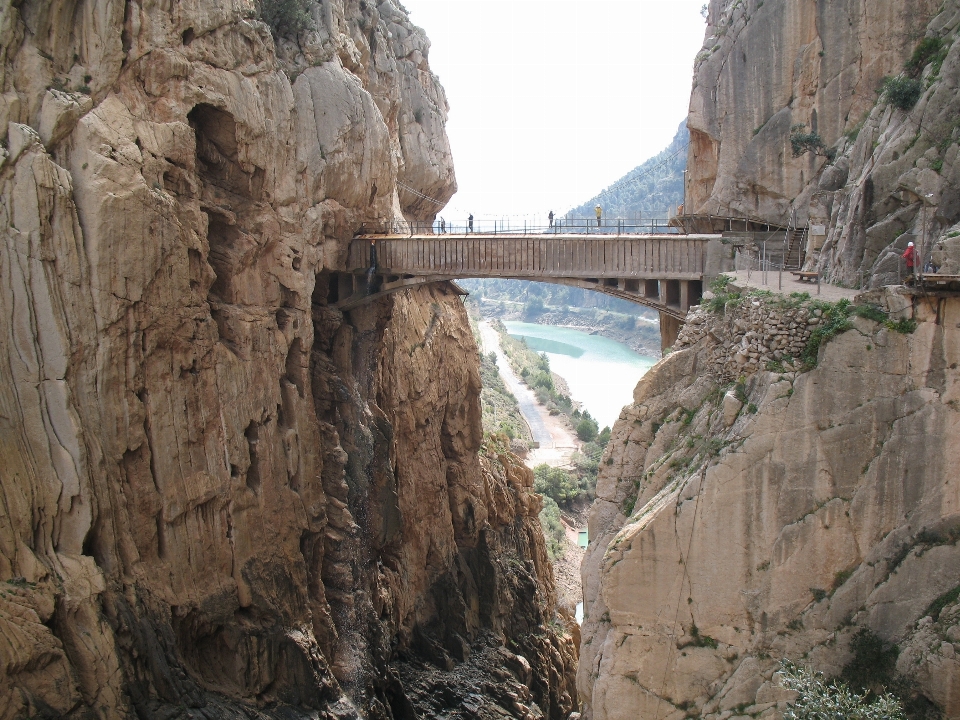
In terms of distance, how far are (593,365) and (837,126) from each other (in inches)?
2850

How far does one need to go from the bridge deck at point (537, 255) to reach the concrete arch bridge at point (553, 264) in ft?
0.07

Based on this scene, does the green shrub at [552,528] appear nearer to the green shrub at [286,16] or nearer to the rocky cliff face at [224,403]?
the rocky cliff face at [224,403]

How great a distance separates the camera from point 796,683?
11234 millimetres

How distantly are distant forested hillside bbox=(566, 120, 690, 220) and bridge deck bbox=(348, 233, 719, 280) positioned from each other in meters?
69.8

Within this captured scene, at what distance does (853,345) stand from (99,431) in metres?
12.1

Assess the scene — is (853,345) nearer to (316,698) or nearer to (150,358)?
(150,358)

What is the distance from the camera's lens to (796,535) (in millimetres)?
11859

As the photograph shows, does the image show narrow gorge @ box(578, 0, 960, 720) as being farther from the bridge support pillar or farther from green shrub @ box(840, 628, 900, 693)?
the bridge support pillar

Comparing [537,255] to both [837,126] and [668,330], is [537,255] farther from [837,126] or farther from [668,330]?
[837,126]

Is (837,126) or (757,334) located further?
(837,126)

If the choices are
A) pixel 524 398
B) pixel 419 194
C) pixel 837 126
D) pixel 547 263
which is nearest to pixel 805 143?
pixel 837 126

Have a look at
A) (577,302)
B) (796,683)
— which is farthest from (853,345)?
(577,302)

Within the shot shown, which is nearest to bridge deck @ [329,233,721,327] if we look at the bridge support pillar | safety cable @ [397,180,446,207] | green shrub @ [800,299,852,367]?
the bridge support pillar

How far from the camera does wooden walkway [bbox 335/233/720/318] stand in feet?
64.9
